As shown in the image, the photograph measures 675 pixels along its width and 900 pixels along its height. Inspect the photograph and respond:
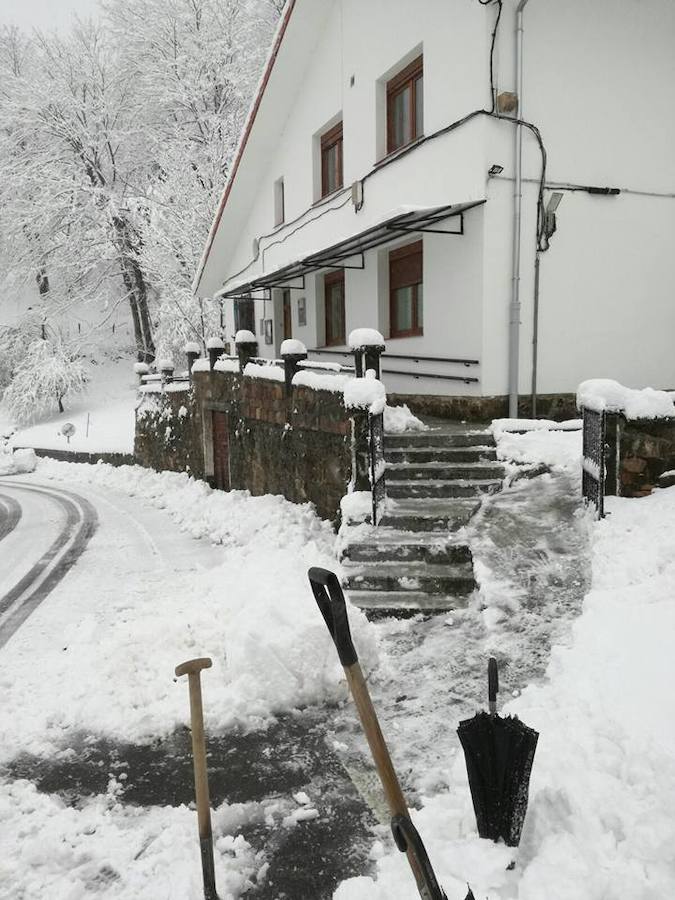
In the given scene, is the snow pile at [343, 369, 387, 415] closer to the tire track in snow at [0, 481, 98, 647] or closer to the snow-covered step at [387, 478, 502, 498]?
the snow-covered step at [387, 478, 502, 498]

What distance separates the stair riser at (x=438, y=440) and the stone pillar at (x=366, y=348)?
893mm

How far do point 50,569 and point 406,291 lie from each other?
781 cm

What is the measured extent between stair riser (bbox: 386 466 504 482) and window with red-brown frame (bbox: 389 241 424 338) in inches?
170

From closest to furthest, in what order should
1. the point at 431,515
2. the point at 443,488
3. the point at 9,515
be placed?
the point at 431,515
the point at 443,488
the point at 9,515

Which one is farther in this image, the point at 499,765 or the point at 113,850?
the point at 113,850

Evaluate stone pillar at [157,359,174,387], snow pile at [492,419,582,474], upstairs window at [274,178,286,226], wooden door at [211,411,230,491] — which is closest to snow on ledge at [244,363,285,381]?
wooden door at [211,411,230,491]

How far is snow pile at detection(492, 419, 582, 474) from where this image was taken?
299 inches

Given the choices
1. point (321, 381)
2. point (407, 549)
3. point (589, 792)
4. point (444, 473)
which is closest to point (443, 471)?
point (444, 473)

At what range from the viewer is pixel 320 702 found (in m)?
4.69

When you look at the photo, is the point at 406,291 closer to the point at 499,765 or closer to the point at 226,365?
the point at 226,365

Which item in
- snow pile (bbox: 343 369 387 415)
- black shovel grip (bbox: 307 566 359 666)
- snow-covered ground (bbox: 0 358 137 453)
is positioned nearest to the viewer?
black shovel grip (bbox: 307 566 359 666)

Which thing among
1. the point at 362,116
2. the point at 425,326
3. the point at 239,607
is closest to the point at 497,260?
the point at 425,326

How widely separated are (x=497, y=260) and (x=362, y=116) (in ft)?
17.1

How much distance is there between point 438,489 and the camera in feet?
24.7
